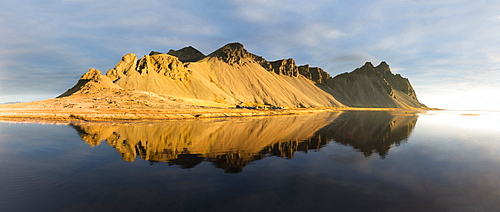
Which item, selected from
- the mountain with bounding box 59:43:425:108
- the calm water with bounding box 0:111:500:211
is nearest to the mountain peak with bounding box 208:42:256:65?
the mountain with bounding box 59:43:425:108

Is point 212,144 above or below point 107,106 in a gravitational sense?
below

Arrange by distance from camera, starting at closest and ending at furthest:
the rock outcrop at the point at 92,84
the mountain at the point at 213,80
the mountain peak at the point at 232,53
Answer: the rock outcrop at the point at 92,84 → the mountain at the point at 213,80 → the mountain peak at the point at 232,53

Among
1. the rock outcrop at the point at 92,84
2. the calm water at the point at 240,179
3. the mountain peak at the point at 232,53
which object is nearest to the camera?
the calm water at the point at 240,179

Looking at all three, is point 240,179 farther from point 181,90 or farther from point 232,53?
point 232,53

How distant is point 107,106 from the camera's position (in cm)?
6250

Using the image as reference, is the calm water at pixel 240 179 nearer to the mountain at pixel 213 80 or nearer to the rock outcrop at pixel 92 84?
the mountain at pixel 213 80

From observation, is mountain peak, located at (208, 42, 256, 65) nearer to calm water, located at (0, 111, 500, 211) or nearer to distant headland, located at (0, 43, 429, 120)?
distant headland, located at (0, 43, 429, 120)

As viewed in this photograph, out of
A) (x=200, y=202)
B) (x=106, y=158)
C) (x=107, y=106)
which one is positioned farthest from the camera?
(x=107, y=106)

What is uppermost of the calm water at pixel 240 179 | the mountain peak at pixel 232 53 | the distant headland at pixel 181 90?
the mountain peak at pixel 232 53

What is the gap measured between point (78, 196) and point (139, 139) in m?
14.6

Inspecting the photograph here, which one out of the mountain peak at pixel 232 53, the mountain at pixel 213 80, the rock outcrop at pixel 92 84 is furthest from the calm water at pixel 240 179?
the mountain peak at pixel 232 53

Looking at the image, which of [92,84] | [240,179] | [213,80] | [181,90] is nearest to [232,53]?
[213,80]

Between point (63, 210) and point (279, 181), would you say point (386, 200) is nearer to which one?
point (279, 181)

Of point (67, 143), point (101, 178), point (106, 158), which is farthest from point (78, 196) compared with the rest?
point (67, 143)
